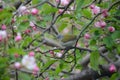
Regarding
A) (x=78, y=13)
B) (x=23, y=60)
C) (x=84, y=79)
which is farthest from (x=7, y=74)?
(x=84, y=79)

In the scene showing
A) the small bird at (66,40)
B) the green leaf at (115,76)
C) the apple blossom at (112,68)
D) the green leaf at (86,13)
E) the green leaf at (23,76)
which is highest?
the green leaf at (86,13)

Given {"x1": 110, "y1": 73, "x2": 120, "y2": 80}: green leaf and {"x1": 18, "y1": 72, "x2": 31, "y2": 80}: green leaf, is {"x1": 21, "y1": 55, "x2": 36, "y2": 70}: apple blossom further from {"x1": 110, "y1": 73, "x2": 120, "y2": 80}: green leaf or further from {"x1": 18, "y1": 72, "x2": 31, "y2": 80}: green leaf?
{"x1": 110, "y1": 73, "x2": 120, "y2": 80}: green leaf

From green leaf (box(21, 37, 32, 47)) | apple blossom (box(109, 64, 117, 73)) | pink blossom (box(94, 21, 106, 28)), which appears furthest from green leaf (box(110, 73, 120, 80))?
green leaf (box(21, 37, 32, 47))

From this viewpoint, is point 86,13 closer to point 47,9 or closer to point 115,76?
point 47,9

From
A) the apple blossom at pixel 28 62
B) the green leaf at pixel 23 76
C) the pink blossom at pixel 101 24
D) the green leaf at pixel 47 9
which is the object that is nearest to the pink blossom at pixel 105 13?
the pink blossom at pixel 101 24

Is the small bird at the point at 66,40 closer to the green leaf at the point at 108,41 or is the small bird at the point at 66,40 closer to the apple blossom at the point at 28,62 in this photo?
the green leaf at the point at 108,41

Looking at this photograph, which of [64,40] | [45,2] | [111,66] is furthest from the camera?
[111,66]

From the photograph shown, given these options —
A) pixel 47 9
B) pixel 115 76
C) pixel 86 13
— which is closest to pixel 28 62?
pixel 47 9

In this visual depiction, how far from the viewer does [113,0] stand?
2424 mm

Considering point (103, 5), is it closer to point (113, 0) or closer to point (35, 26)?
point (113, 0)

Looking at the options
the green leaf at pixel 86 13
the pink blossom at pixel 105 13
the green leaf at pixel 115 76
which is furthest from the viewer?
the green leaf at pixel 115 76

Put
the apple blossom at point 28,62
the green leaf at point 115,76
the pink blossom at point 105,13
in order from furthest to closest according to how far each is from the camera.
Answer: the green leaf at point 115,76
the pink blossom at point 105,13
the apple blossom at point 28,62

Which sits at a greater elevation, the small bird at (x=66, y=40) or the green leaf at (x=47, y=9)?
the green leaf at (x=47, y=9)

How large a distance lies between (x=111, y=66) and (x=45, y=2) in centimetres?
81
